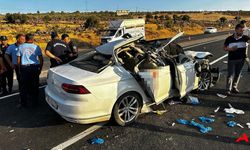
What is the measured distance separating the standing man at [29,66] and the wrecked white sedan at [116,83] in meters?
0.98

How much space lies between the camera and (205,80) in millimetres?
6949

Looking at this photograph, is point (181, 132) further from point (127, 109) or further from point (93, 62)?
point (93, 62)

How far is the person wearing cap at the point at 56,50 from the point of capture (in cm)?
619

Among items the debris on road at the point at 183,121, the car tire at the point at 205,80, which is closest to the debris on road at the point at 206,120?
the debris on road at the point at 183,121

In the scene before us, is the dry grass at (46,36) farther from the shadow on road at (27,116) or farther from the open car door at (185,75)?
the open car door at (185,75)

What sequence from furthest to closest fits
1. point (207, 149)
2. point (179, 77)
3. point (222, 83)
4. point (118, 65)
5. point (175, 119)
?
point (222, 83)
point (179, 77)
point (175, 119)
point (118, 65)
point (207, 149)

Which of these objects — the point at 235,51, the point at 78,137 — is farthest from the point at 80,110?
the point at 235,51

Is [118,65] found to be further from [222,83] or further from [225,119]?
[222,83]

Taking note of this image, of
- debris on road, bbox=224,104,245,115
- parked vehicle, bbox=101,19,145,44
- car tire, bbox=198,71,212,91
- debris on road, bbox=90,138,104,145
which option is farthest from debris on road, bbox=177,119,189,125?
parked vehicle, bbox=101,19,145,44

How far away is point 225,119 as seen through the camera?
198 inches

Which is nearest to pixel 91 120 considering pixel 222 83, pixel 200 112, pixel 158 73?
pixel 158 73

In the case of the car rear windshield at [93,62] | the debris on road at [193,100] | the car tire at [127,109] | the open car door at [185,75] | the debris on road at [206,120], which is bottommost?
the debris on road at [206,120]

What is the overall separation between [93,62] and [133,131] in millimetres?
1536

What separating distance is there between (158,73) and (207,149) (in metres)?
1.70
